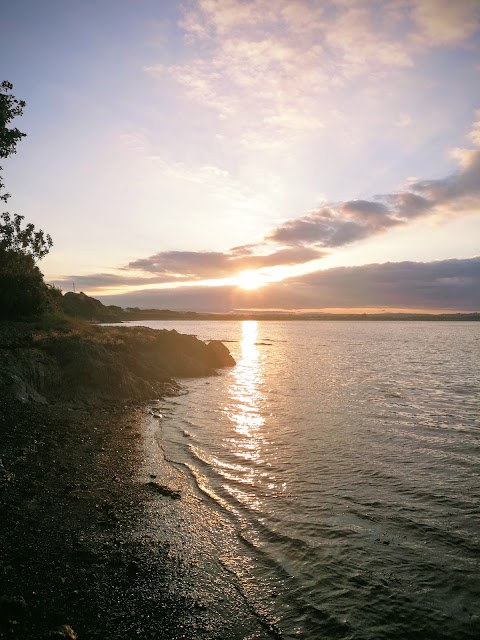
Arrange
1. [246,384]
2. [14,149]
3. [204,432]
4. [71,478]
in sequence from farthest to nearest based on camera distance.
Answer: [246,384] < [14,149] < [204,432] < [71,478]

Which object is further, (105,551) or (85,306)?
(85,306)

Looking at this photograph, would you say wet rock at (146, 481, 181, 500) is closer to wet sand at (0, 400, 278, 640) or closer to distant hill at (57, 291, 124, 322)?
wet sand at (0, 400, 278, 640)

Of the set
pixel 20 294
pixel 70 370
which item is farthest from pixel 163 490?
pixel 20 294

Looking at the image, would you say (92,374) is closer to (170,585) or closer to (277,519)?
(277,519)

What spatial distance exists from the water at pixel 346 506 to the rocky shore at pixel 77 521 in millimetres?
1543

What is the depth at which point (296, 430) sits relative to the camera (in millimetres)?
20016

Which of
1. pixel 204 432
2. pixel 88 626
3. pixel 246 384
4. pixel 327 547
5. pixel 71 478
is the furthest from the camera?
pixel 246 384

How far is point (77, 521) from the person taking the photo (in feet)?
30.3

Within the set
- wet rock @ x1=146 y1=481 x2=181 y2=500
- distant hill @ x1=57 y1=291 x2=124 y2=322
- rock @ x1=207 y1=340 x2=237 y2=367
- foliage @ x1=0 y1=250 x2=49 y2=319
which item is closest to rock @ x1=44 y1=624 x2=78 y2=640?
wet rock @ x1=146 y1=481 x2=181 y2=500

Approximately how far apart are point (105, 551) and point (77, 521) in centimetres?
149

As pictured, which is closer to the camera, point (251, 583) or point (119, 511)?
point (251, 583)

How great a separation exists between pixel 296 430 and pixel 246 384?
1639cm

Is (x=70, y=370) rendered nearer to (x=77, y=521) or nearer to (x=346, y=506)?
(x=77, y=521)

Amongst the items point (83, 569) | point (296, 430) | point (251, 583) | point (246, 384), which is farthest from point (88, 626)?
point (246, 384)
